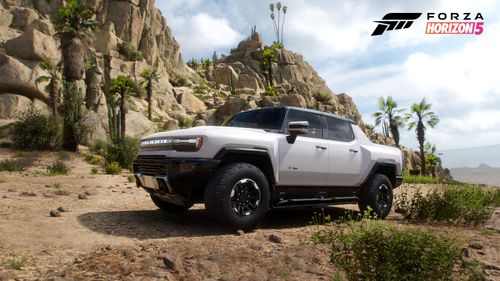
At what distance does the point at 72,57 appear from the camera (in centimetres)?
2656

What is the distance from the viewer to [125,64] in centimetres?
5488

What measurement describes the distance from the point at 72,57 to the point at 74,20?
3.08 metres

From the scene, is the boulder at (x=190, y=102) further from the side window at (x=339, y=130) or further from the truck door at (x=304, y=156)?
the truck door at (x=304, y=156)

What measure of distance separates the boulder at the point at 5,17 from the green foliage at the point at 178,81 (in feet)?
81.9

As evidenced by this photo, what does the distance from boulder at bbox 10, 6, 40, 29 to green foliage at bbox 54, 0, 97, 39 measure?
2877 cm

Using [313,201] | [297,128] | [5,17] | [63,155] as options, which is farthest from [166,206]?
[5,17]

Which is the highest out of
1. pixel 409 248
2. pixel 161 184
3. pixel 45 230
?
pixel 161 184

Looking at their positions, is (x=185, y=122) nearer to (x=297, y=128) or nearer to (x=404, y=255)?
(x=297, y=128)

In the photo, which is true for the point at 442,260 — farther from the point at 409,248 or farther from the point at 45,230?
the point at 45,230

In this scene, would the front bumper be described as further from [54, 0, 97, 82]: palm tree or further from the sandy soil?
[54, 0, 97, 82]: palm tree

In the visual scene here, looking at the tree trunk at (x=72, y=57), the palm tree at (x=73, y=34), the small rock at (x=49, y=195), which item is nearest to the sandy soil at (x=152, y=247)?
the small rock at (x=49, y=195)

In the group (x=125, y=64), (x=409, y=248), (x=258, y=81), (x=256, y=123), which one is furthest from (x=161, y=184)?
(x=258, y=81)

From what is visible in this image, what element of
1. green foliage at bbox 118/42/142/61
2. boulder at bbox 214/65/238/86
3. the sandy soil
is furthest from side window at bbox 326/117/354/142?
boulder at bbox 214/65/238/86

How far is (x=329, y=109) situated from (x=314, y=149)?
56199 millimetres
